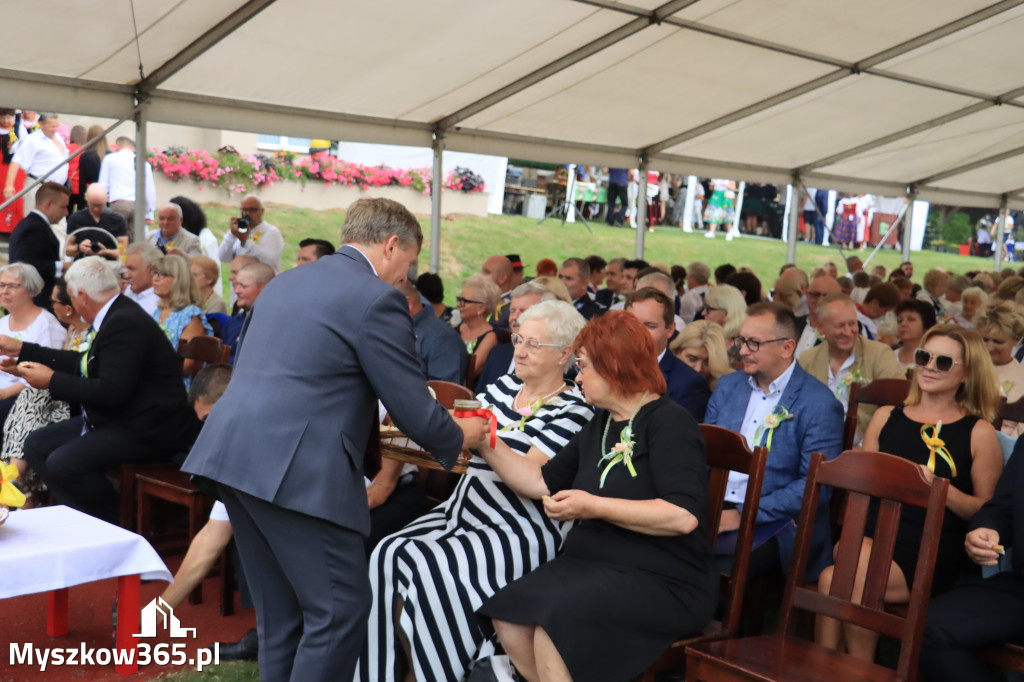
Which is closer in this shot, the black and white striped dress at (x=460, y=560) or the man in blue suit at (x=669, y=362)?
the black and white striped dress at (x=460, y=560)

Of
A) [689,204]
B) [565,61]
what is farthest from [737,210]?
[565,61]

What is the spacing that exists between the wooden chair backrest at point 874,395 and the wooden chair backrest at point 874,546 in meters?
1.34

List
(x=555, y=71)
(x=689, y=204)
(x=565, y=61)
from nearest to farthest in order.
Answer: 1. (x=565, y=61)
2. (x=555, y=71)
3. (x=689, y=204)

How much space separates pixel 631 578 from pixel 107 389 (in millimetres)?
2861

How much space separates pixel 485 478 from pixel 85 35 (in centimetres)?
458

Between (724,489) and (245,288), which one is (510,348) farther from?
(724,489)

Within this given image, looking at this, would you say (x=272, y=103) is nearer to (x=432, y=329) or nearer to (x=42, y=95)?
(x=42, y=95)

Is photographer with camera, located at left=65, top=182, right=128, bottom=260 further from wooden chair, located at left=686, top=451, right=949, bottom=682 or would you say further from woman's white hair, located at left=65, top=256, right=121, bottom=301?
wooden chair, located at left=686, top=451, right=949, bottom=682

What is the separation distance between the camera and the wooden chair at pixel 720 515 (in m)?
2.93

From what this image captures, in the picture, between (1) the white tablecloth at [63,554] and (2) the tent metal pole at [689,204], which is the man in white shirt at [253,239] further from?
(2) the tent metal pole at [689,204]

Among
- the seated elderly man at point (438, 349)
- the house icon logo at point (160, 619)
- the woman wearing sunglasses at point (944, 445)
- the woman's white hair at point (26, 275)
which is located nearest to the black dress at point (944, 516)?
the woman wearing sunglasses at point (944, 445)

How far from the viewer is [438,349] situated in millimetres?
5191

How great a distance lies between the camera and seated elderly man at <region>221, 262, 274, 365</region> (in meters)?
6.12

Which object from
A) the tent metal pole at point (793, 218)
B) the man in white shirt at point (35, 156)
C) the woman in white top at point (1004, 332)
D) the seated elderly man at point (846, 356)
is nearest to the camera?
the woman in white top at point (1004, 332)
